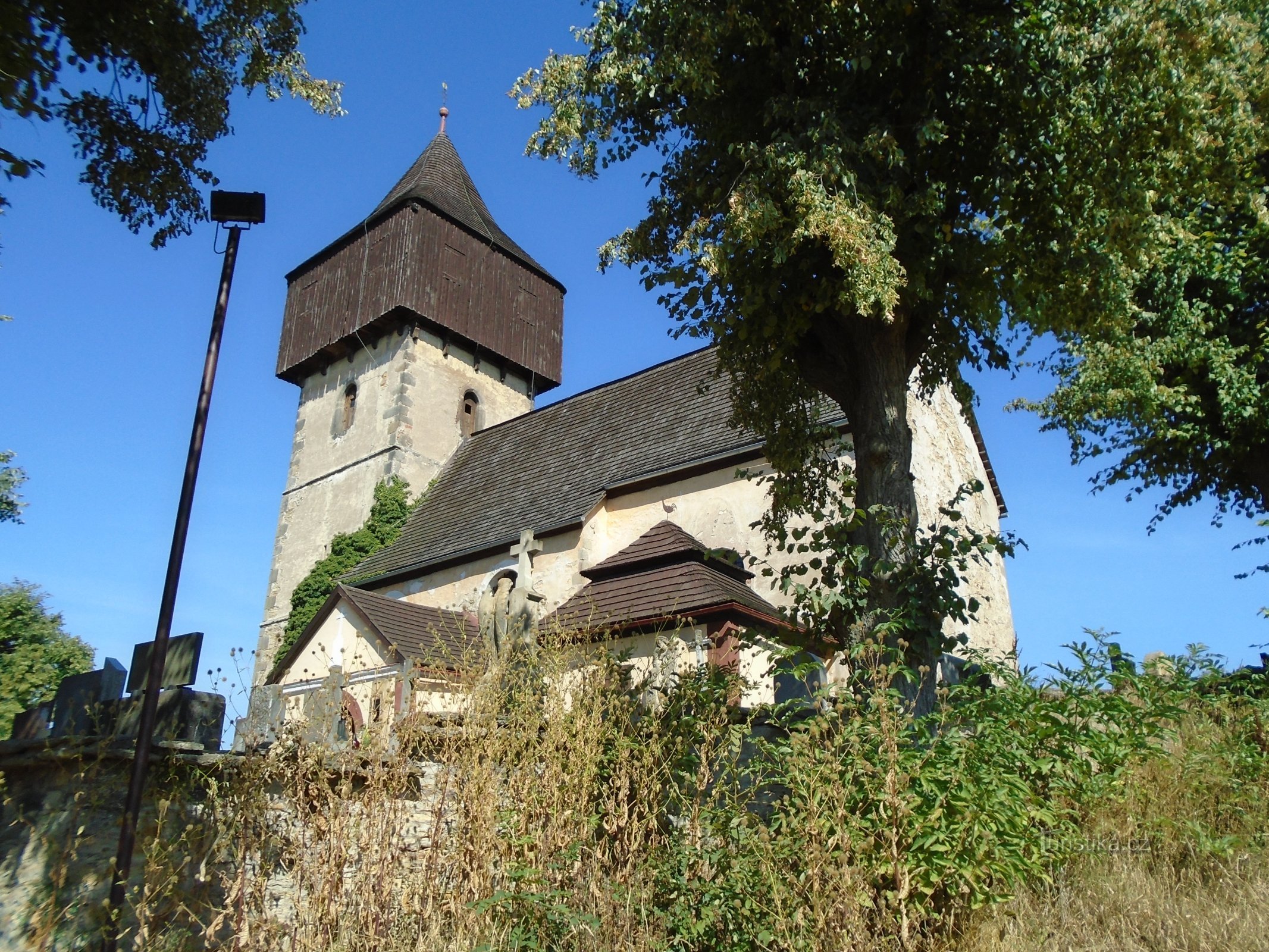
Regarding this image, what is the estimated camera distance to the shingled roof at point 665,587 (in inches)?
449

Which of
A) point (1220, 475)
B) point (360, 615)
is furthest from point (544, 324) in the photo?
point (1220, 475)

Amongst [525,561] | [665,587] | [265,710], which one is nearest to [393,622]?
[525,561]

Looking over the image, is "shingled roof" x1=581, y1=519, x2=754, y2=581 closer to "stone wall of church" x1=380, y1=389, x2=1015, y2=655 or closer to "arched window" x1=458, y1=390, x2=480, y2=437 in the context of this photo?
"stone wall of church" x1=380, y1=389, x2=1015, y2=655

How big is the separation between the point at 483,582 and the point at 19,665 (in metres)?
13.0

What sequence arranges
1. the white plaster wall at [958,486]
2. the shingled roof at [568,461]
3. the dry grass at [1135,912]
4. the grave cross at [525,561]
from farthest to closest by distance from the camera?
the shingled roof at [568,461] → the white plaster wall at [958,486] → the grave cross at [525,561] → the dry grass at [1135,912]

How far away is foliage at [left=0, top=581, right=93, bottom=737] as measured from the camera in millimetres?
22406

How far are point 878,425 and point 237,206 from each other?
4.82 meters

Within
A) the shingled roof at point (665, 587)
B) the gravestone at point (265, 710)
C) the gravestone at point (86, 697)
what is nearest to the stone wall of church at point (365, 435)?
the shingled roof at point (665, 587)

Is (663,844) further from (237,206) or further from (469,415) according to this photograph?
(469,415)

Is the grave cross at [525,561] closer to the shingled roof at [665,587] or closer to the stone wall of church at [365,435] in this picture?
the shingled roof at [665,587]

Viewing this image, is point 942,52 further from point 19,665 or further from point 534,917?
point 19,665

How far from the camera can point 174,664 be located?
5555mm

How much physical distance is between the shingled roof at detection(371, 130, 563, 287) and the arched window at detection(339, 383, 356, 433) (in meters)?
4.72

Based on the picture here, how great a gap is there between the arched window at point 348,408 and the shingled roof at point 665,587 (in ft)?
39.3
